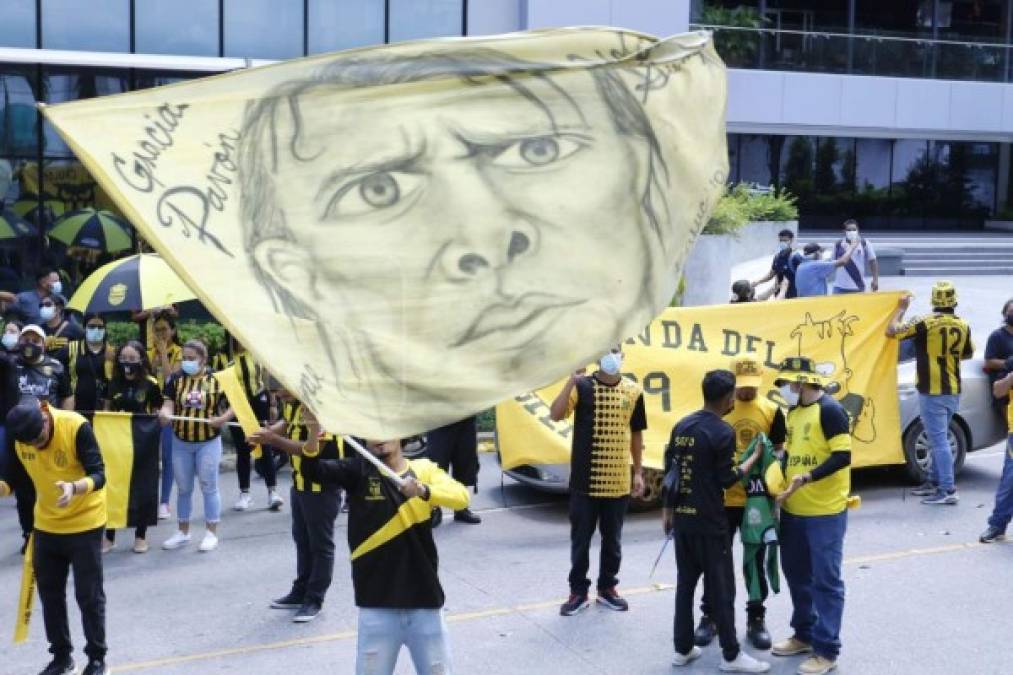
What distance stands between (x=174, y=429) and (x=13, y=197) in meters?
10.8

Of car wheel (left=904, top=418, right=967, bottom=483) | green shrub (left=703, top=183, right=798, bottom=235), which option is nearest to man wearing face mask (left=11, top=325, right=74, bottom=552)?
car wheel (left=904, top=418, right=967, bottom=483)

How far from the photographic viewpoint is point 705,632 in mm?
8523

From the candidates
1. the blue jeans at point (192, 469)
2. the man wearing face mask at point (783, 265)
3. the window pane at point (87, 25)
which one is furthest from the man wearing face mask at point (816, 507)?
the window pane at point (87, 25)

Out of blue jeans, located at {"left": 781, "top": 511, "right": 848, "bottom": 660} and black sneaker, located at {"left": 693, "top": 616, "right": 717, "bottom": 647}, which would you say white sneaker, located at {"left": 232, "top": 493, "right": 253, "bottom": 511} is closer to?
black sneaker, located at {"left": 693, "top": 616, "right": 717, "bottom": 647}

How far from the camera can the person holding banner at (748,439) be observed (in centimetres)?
852

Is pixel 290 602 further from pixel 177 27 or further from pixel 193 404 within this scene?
pixel 177 27

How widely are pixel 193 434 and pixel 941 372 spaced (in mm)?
6477

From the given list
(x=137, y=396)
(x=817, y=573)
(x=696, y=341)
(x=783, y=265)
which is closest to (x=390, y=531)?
(x=817, y=573)

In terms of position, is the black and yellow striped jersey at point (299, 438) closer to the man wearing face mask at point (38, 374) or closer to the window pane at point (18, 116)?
the man wearing face mask at point (38, 374)

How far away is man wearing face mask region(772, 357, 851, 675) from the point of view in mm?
7969

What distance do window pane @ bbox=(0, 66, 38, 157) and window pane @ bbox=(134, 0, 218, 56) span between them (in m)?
1.75

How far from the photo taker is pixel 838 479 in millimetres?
8047

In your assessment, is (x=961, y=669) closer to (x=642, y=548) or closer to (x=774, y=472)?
(x=774, y=472)

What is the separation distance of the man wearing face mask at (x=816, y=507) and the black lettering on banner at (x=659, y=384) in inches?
153
